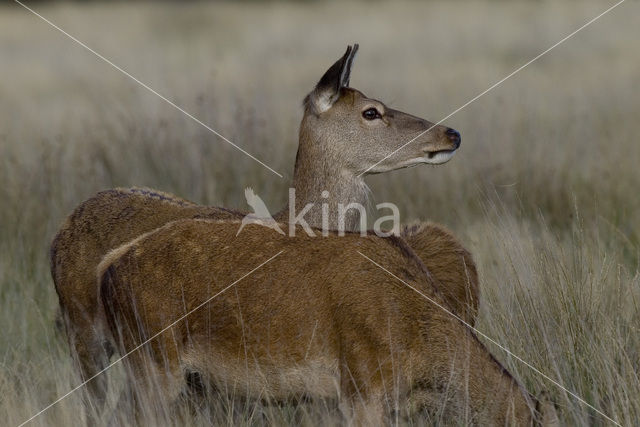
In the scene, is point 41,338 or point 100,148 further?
point 100,148

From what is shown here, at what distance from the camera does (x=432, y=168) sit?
10.9m

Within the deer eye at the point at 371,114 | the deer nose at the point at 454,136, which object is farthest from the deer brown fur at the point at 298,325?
the deer eye at the point at 371,114

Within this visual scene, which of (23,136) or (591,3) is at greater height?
(591,3)

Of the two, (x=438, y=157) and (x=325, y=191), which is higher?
(x=438, y=157)

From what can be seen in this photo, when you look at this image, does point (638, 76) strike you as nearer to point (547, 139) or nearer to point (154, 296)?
point (547, 139)

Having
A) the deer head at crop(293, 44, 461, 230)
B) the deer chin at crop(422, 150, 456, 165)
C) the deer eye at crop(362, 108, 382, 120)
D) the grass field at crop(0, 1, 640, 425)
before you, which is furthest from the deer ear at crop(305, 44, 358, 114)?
the grass field at crop(0, 1, 640, 425)

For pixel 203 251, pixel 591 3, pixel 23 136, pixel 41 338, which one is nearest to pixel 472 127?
pixel 23 136

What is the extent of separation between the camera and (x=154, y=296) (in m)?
5.29

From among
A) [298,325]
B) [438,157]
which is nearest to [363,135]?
[438,157]

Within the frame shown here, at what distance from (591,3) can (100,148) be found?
17.9 meters

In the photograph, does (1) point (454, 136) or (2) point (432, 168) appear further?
(2) point (432, 168)

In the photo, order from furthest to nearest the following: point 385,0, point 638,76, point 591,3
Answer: point 385,0, point 591,3, point 638,76

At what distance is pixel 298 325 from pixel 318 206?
2461mm

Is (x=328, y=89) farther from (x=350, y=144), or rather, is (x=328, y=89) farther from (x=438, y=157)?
(x=438, y=157)
